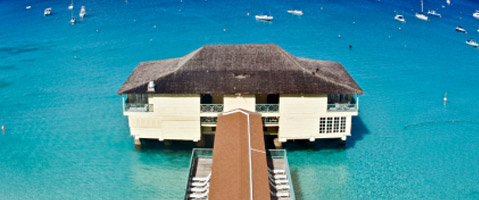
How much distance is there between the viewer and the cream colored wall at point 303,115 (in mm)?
37000

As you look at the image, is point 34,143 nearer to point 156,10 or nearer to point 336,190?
point 336,190

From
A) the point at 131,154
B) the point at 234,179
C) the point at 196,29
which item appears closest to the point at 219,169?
the point at 234,179

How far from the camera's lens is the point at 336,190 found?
35906 mm

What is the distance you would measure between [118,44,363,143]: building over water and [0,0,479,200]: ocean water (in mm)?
3759

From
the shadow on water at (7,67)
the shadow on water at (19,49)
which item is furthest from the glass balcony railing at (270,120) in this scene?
the shadow on water at (19,49)

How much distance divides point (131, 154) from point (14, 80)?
32.0 metres

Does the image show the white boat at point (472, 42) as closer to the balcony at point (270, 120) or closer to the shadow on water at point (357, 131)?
the shadow on water at point (357, 131)

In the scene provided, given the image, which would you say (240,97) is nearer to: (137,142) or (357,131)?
(137,142)

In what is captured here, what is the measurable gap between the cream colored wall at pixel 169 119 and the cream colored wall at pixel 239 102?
8.41ft

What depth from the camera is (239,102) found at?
37344mm

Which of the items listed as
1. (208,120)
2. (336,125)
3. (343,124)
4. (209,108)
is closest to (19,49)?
(208,120)

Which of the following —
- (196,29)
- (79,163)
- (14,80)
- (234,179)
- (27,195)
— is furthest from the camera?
(196,29)

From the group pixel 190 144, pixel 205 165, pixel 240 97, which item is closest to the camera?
pixel 205 165

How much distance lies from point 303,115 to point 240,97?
585 cm
